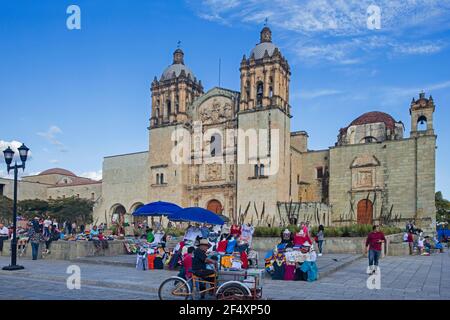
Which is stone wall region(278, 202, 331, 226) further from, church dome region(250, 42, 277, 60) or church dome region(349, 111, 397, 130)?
church dome region(250, 42, 277, 60)

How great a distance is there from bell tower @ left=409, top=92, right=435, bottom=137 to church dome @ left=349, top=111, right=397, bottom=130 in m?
4.29

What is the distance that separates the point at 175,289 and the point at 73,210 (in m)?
45.1

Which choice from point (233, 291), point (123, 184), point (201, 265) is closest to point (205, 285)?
point (201, 265)

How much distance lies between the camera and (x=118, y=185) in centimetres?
4747

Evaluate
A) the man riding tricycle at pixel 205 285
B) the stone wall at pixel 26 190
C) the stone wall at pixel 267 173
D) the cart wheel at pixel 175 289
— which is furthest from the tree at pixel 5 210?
the man riding tricycle at pixel 205 285

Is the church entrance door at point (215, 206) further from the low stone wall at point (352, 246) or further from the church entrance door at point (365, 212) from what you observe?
the low stone wall at point (352, 246)

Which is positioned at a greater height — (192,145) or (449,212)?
(192,145)

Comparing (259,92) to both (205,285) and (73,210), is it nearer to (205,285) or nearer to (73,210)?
(73,210)

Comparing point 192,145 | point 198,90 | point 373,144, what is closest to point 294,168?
point 373,144

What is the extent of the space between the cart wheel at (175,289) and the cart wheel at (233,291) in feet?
2.00

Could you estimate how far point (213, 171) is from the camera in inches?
1606

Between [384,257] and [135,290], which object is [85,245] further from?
[384,257]

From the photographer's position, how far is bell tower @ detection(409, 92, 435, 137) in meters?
35.8
